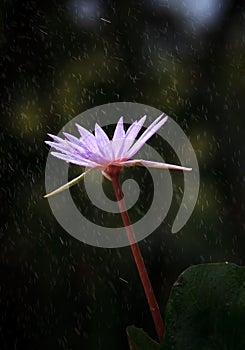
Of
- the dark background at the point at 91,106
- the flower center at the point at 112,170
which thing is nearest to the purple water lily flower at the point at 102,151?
the flower center at the point at 112,170

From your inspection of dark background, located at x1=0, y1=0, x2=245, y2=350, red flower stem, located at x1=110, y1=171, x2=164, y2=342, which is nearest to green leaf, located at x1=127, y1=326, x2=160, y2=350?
red flower stem, located at x1=110, y1=171, x2=164, y2=342

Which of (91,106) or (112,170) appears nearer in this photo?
(112,170)

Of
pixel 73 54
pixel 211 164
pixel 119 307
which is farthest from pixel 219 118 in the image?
pixel 119 307

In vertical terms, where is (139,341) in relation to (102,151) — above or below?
below

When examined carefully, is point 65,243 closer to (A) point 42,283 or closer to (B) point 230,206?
(A) point 42,283

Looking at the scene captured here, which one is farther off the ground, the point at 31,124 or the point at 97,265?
the point at 31,124

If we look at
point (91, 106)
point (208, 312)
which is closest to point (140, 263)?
point (208, 312)

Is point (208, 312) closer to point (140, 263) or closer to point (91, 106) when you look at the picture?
point (140, 263)
